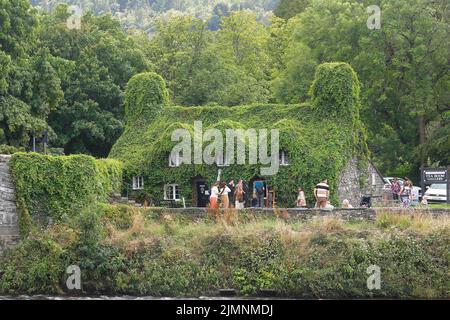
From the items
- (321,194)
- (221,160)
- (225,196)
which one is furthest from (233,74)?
(321,194)

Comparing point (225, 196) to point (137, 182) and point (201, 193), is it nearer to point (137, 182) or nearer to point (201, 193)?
point (201, 193)

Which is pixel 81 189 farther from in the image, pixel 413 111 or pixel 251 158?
pixel 413 111

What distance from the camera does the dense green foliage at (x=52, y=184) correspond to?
38.0m

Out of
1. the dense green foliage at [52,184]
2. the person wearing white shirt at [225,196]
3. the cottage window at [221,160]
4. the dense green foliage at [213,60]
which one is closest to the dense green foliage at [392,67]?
the dense green foliage at [213,60]

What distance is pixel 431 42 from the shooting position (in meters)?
58.0

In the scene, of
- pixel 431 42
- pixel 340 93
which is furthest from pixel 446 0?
pixel 340 93

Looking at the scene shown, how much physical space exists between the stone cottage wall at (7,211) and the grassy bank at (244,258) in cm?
62

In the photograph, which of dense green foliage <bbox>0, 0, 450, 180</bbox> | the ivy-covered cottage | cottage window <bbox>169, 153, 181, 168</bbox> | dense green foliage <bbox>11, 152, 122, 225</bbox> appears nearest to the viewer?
dense green foliage <bbox>11, 152, 122, 225</bbox>

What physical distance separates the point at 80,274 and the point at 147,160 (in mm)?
13250

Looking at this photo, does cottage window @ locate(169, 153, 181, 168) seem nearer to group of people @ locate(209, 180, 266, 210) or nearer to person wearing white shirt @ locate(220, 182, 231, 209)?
group of people @ locate(209, 180, 266, 210)

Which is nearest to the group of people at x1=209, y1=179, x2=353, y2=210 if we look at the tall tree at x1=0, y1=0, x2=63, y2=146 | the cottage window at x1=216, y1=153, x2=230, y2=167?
the cottage window at x1=216, y1=153, x2=230, y2=167

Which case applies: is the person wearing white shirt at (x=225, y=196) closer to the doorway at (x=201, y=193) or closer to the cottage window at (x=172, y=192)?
the doorway at (x=201, y=193)

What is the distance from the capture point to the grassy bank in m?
35.7

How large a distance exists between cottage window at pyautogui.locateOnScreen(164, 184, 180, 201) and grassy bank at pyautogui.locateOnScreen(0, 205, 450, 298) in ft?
32.5
